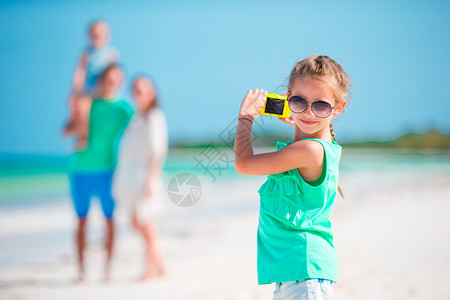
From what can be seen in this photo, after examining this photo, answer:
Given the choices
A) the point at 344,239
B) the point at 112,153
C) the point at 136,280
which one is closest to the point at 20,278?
the point at 136,280

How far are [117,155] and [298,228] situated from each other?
3.33 m

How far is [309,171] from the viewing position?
1769mm

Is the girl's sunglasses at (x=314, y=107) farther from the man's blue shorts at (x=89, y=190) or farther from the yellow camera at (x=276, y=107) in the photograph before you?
the man's blue shorts at (x=89, y=190)

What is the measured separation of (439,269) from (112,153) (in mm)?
3307

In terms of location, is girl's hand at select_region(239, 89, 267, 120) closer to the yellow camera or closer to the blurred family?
the yellow camera

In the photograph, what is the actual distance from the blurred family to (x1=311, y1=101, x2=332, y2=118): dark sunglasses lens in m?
2.93

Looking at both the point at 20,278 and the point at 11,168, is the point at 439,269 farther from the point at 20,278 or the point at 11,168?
the point at 11,168

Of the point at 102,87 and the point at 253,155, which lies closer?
the point at 253,155

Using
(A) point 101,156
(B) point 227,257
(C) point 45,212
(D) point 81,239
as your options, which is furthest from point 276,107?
(C) point 45,212

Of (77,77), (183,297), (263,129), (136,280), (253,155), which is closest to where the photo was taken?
(253,155)

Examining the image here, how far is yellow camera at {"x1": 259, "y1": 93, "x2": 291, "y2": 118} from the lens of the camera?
1832mm

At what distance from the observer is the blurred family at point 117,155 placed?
4.51 meters

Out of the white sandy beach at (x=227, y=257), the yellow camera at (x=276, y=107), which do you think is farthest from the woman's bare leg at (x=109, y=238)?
the yellow camera at (x=276, y=107)

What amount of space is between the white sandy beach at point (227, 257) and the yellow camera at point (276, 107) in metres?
2.11
